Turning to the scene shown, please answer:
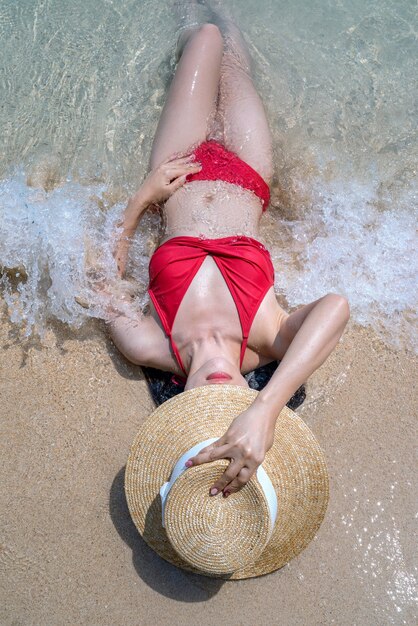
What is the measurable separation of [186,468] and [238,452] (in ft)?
0.70

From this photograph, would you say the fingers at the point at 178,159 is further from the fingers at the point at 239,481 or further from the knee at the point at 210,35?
the fingers at the point at 239,481

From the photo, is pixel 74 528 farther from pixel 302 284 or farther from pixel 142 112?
pixel 142 112

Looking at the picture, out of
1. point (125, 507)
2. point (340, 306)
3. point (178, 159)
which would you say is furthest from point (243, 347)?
point (178, 159)

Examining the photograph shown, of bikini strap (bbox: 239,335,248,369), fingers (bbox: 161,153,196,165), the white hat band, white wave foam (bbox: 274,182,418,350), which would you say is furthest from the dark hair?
fingers (bbox: 161,153,196,165)

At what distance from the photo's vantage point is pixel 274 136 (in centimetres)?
432

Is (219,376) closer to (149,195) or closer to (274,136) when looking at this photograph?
(149,195)

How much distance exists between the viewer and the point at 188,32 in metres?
4.32

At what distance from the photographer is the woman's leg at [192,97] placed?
3871 millimetres

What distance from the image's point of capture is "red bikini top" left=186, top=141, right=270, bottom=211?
12.1 feet

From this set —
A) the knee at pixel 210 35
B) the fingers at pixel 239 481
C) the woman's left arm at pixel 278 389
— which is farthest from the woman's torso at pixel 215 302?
→ the knee at pixel 210 35

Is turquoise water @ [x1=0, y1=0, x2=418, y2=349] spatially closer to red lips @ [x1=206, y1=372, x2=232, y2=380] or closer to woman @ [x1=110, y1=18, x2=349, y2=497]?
woman @ [x1=110, y1=18, x2=349, y2=497]

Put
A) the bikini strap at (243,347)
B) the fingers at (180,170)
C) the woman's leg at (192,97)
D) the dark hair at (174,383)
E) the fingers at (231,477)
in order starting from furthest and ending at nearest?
the woman's leg at (192,97) < the fingers at (180,170) < the dark hair at (174,383) < the bikini strap at (243,347) < the fingers at (231,477)

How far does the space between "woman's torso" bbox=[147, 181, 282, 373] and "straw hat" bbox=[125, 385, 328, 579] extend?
52 cm

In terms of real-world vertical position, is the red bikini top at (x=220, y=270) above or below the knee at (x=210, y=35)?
below
